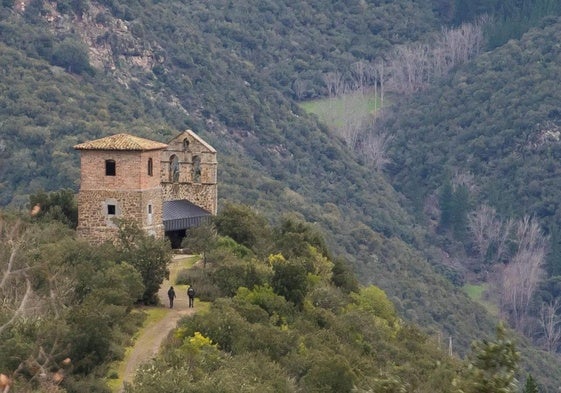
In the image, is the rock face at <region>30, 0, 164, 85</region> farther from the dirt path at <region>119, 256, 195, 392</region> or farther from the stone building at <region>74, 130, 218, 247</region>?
the dirt path at <region>119, 256, 195, 392</region>

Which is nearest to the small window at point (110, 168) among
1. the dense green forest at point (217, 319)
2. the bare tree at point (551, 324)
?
the dense green forest at point (217, 319)

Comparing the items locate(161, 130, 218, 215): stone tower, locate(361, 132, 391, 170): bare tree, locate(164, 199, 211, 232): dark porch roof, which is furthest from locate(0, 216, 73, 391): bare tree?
locate(361, 132, 391, 170): bare tree

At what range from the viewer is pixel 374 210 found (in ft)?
385

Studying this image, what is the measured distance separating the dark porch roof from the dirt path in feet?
9.10

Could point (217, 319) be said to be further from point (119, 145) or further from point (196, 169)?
point (196, 169)

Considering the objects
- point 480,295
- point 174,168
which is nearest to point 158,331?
point 174,168

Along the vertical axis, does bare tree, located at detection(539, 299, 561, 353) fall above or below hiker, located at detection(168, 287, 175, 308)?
below

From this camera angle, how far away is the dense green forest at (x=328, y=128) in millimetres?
94250

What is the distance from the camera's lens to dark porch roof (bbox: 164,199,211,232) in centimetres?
4828

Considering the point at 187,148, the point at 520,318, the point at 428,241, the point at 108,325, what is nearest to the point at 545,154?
the point at 428,241

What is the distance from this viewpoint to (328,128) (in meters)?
132

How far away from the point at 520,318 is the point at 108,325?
75181mm

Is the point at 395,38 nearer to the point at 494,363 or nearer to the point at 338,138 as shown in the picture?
the point at 338,138

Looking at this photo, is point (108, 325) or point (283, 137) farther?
point (283, 137)
